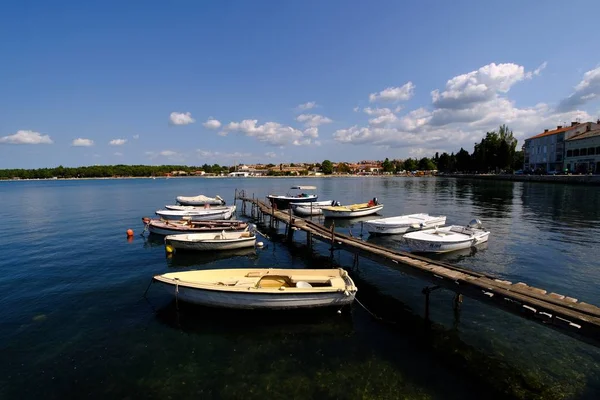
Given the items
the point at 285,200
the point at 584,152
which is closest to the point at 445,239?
the point at 285,200

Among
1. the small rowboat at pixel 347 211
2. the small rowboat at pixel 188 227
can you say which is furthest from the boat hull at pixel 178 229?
the small rowboat at pixel 347 211

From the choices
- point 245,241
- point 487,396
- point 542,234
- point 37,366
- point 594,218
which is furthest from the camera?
point 594,218

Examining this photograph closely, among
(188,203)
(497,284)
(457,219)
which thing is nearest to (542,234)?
(457,219)

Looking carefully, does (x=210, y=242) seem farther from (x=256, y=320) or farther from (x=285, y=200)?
(x=285, y=200)

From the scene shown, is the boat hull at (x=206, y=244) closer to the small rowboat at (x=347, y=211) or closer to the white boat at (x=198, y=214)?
the white boat at (x=198, y=214)

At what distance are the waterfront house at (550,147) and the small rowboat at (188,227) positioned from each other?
4307 inches

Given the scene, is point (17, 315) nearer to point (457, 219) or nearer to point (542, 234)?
point (542, 234)

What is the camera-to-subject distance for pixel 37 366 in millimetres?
10617

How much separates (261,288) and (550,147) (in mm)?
122932

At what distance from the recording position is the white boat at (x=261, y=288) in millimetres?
13344

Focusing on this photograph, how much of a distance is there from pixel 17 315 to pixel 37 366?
18.1 ft

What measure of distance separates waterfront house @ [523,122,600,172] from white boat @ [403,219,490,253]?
9762cm

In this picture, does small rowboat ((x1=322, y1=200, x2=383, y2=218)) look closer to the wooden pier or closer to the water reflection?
the wooden pier

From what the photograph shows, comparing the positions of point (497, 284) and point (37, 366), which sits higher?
point (497, 284)
